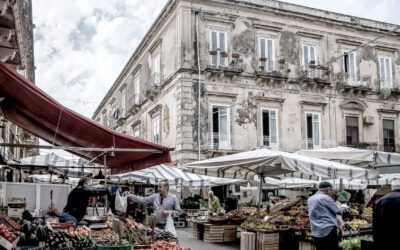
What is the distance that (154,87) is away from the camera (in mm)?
27188

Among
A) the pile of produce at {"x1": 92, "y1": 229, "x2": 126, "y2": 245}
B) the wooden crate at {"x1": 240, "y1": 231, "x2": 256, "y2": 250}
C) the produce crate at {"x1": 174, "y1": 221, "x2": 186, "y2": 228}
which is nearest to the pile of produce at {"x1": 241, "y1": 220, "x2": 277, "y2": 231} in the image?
the wooden crate at {"x1": 240, "y1": 231, "x2": 256, "y2": 250}

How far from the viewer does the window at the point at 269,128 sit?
2492cm

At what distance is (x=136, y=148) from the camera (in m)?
7.82

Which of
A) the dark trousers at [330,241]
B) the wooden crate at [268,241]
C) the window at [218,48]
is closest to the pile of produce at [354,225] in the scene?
the wooden crate at [268,241]

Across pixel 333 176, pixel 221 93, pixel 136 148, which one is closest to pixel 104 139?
pixel 136 148

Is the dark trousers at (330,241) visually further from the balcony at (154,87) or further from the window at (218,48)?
the balcony at (154,87)

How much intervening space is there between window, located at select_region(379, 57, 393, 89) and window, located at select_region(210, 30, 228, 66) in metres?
10.7

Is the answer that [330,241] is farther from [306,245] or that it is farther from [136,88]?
[136,88]

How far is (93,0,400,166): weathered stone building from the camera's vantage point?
23.9 m

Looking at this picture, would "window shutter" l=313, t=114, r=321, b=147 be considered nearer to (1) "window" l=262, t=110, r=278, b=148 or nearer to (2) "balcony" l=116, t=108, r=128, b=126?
(1) "window" l=262, t=110, r=278, b=148

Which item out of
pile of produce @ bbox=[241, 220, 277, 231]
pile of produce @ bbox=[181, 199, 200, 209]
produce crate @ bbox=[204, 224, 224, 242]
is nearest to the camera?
pile of produce @ bbox=[241, 220, 277, 231]

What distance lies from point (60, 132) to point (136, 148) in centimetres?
131

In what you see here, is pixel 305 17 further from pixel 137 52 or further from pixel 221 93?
pixel 137 52

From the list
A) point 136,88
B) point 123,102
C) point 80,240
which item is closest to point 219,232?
point 80,240
